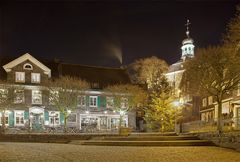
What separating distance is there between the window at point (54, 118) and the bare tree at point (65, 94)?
19.5ft

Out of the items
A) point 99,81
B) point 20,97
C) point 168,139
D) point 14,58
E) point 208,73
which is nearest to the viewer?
point 168,139

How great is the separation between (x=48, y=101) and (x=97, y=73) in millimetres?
11345

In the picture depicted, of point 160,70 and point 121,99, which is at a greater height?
point 160,70

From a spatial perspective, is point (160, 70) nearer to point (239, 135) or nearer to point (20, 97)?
point (20, 97)

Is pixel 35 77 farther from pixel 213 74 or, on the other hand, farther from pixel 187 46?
pixel 187 46

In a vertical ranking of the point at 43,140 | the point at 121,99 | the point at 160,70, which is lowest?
the point at 43,140

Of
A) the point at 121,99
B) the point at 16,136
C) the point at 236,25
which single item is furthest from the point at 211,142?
the point at 121,99

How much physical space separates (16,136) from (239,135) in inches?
867

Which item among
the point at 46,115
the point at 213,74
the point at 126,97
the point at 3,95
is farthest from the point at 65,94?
the point at 213,74

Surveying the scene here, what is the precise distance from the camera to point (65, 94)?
44.2 meters

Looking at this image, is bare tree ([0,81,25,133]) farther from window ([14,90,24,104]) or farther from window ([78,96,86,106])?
window ([78,96,86,106])

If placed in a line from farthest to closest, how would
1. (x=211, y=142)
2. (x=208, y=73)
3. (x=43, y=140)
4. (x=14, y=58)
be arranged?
(x=14, y=58) < (x=43, y=140) < (x=208, y=73) < (x=211, y=142)

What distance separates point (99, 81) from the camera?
58062mm

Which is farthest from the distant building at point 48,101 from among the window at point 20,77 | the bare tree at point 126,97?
the bare tree at point 126,97
